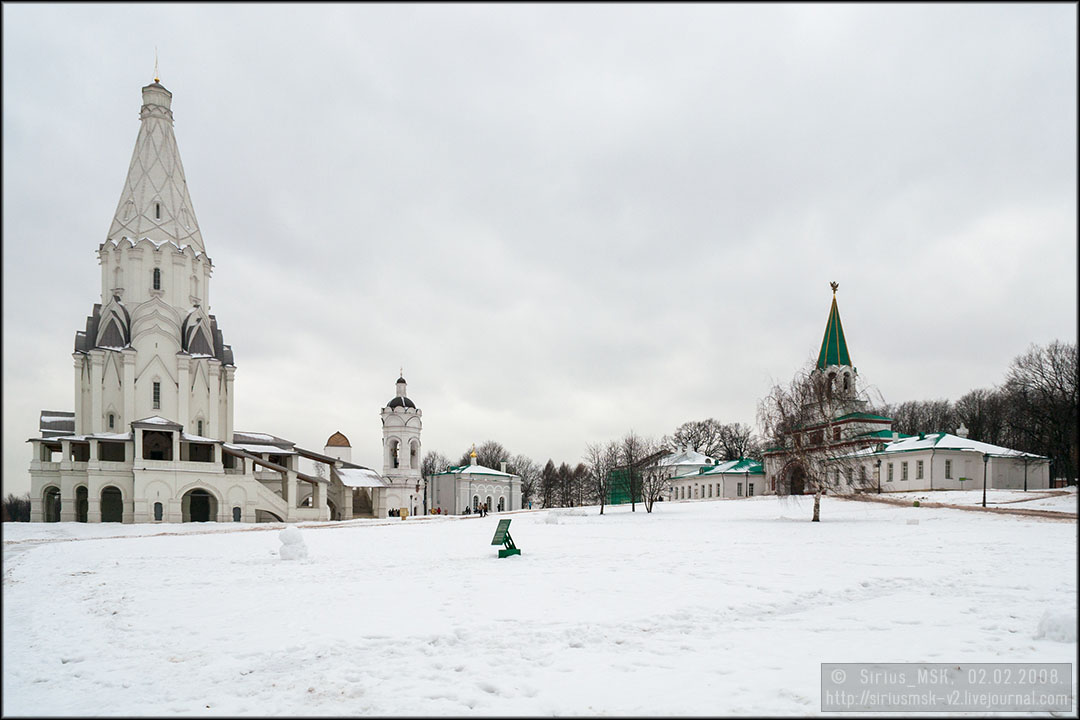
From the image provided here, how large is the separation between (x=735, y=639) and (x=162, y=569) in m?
14.4

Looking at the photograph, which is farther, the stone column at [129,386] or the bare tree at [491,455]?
the bare tree at [491,455]

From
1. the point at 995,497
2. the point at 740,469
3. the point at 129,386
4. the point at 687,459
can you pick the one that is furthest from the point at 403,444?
the point at 995,497

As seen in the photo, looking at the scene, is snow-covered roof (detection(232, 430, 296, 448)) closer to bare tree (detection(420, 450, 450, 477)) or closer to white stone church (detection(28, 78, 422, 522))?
white stone church (detection(28, 78, 422, 522))

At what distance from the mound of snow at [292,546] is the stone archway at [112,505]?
37382 millimetres

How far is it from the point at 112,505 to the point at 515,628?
51.5m

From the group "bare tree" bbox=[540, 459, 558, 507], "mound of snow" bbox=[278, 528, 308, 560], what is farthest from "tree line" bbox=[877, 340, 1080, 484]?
"bare tree" bbox=[540, 459, 558, 507]

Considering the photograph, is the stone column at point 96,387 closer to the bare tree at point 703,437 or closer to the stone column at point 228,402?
the stone column at point 228,402

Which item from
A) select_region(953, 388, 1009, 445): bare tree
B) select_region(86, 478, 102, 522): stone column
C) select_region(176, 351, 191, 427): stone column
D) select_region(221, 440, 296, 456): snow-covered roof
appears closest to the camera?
select_region(86, 478, 102, 522): stone column

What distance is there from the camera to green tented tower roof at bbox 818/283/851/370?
69.0 meters

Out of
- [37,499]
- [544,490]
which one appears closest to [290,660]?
[37,499]

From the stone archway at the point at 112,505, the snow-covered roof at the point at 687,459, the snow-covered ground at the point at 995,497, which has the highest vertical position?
the snow-covered ground at the point at 995,497

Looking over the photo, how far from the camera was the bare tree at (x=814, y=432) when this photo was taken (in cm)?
3078

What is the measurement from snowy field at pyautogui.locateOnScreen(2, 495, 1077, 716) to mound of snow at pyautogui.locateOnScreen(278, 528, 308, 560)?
360 millimetres

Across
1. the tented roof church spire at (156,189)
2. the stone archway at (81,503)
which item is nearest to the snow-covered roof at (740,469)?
the tented roof church spire at (156,189)
